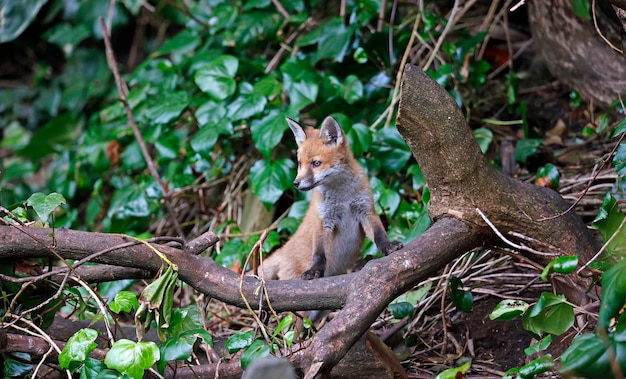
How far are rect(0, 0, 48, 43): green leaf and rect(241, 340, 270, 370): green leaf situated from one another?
729 centimetres

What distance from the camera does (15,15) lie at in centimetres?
895

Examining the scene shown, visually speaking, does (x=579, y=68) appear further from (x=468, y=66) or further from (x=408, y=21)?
(x=408, y=21)

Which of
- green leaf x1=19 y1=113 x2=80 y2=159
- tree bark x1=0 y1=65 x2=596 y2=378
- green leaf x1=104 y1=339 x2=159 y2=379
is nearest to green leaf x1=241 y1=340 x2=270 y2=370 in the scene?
tree bark x1=0 y1=65 x2=596 y2=378

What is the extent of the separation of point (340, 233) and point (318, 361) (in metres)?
2.08

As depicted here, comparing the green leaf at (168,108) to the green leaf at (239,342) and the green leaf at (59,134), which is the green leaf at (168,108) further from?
the green leaf at (239,342)

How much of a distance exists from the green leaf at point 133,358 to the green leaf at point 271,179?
8.35 ft

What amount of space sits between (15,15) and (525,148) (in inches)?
276

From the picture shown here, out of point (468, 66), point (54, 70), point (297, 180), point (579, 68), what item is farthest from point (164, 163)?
point (54, 70)

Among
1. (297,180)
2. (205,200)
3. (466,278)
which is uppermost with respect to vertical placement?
(297,180)

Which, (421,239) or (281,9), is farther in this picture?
(281,9)

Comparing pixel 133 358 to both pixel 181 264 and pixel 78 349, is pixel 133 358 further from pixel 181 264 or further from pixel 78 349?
pixel 181 264

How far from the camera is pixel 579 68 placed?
18.0 feet

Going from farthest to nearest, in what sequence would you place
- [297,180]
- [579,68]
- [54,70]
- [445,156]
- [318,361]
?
[54,70]
[579,68]
[297,180]
[445,156]
[318,361]

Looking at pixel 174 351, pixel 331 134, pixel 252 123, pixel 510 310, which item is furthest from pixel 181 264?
pixel 252 123
